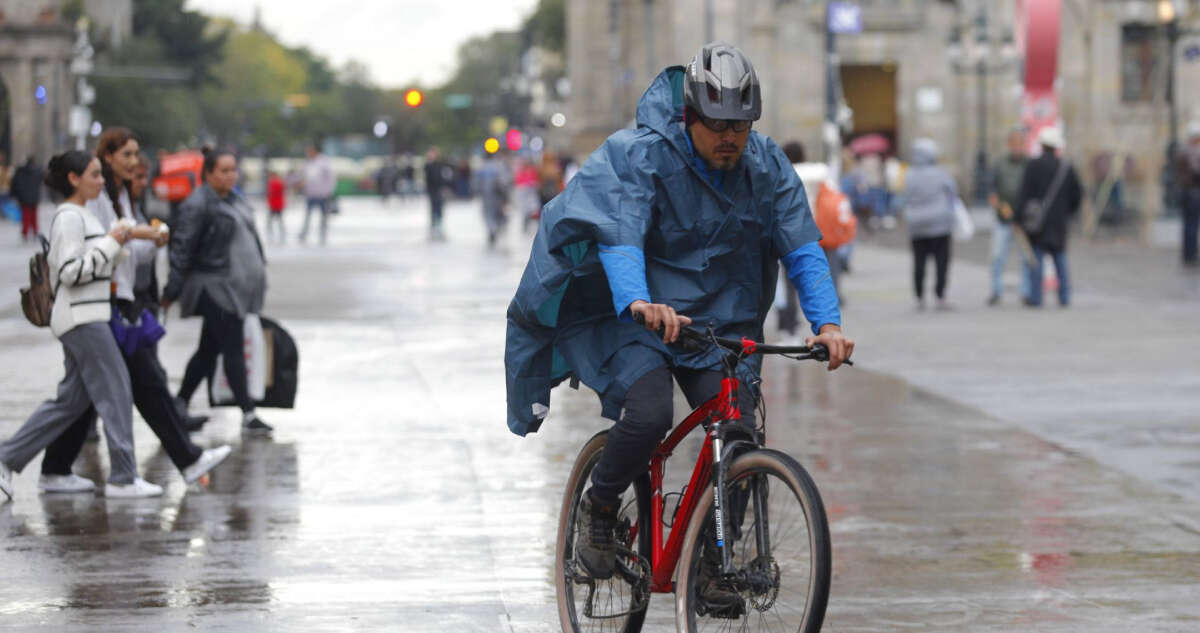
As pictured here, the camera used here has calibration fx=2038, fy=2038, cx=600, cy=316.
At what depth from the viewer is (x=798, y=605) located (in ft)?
17.1

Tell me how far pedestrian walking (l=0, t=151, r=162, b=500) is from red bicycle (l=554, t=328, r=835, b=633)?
12.0ft

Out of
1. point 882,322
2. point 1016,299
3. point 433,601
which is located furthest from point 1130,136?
point 433,601

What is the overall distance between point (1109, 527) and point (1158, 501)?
0.70 m

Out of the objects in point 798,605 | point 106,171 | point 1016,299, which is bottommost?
point 1016,299

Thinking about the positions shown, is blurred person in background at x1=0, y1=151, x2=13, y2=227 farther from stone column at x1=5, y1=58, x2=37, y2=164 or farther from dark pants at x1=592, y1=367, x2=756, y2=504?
dark pants at x1=592, y1=367, x2=756, y2=504

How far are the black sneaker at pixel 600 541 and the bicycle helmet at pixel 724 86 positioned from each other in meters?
1.17

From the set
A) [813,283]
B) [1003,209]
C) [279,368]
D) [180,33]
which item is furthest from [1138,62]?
[180,33]

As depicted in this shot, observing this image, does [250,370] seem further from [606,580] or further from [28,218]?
[28,218]

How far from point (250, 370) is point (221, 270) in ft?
1.86

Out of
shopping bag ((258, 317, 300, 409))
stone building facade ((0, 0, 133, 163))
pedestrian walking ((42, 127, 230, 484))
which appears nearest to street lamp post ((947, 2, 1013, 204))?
stone building facade ((0, 0, 133, 163))

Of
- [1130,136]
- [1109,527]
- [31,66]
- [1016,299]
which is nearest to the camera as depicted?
[1109,527]

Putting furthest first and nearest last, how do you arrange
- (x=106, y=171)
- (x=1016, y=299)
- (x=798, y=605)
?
1. (x=1016, y=299)
2. (x=106, y=171)
3. (x=798, y=605)

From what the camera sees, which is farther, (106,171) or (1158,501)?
(106,171)

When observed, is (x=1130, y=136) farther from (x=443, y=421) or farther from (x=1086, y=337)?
(x=443, y=421)
